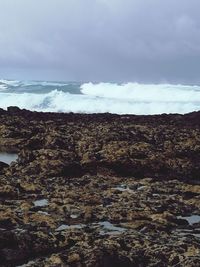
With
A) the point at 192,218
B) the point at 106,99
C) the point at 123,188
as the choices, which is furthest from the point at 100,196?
the point at 106,99

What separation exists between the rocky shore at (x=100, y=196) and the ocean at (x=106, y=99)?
102 feet

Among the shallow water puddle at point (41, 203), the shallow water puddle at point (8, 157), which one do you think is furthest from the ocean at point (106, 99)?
the shallow water puddle at point (41, 203)

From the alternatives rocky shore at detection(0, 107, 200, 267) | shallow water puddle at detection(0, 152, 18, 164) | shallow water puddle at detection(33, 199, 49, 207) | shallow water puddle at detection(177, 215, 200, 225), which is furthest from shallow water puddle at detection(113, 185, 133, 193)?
shallow water puddle at detection(0, 152, 18, 164)

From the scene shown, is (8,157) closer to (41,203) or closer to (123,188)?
(123,188)

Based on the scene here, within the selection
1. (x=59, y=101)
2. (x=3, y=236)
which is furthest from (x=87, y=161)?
(x=59, y=101)

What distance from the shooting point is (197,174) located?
13047mm

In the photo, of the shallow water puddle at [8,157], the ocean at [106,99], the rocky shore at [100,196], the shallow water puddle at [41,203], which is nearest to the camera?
the rocky shore at [100,196]

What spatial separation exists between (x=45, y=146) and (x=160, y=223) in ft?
24.1

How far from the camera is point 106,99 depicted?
184ft

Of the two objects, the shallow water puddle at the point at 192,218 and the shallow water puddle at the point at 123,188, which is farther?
the shallow water puddle at the point at 123,188

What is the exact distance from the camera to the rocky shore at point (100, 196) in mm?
7145

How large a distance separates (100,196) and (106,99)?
46108 mm

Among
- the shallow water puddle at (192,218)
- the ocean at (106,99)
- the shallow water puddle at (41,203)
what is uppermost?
the ocean at (106,99)

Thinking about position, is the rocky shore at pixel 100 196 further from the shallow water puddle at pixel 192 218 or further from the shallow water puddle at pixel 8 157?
the shallow water puddle at pixel 8 157
